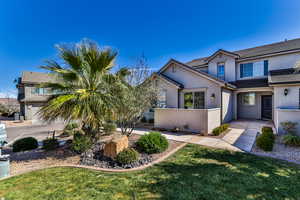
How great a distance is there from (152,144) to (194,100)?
25.4 feet

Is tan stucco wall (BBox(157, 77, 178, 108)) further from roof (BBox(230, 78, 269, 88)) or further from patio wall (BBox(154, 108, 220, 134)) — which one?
roof (BBox(230, 78, 269, 88))

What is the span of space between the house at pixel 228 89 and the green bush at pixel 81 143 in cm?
627

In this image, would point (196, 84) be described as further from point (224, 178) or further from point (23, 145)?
point (23, 145)

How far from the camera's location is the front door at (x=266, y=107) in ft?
43.4

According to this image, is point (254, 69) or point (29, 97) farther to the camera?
point (29, 97)

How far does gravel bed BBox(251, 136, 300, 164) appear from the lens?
5406mm

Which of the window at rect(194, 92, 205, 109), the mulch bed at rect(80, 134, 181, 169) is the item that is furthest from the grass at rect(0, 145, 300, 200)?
the window at rect(194, 92, 205, 109)

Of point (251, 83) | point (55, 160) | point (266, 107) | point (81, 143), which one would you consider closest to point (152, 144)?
point (81, 143)

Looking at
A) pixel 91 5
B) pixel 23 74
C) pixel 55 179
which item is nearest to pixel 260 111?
pixel 55 179

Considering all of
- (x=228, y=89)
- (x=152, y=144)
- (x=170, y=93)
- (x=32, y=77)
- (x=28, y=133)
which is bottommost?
(x=28, y=133)

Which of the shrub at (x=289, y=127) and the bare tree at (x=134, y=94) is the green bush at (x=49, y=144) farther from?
the shrub at (x=289, y=127)

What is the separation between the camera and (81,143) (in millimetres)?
5781

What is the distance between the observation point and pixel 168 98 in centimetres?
1310

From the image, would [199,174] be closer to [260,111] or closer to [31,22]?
[260,111]
